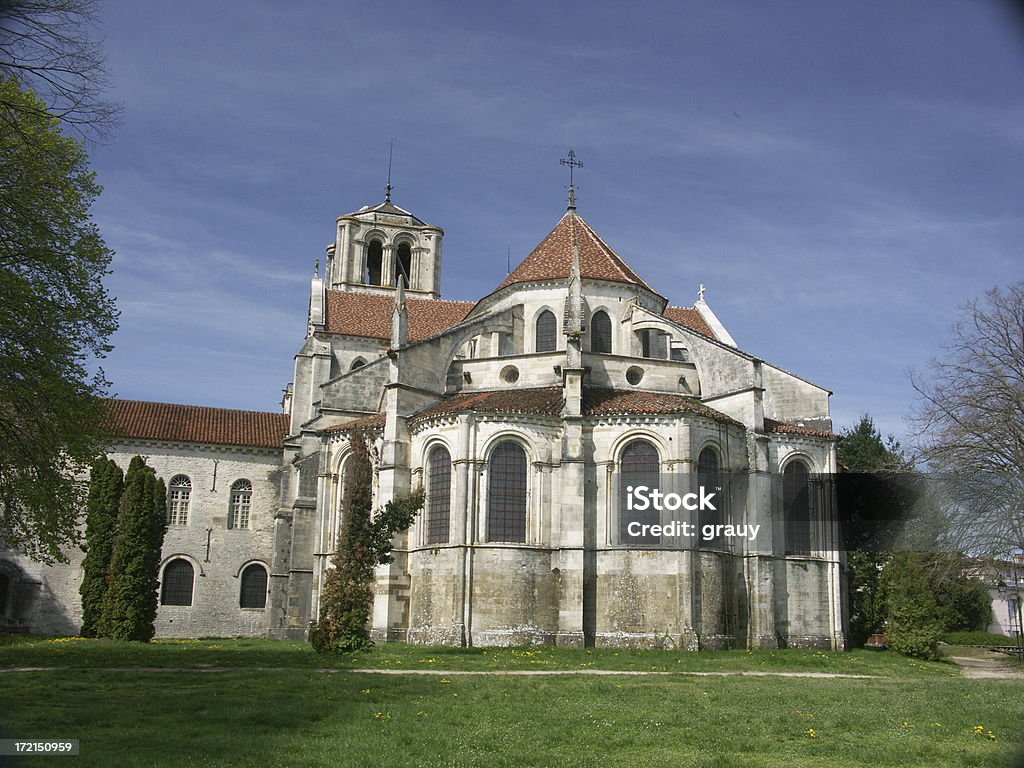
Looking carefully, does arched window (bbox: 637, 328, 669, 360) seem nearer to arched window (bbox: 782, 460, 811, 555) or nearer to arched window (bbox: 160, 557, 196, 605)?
arched window (bbox: 782, 460, 811, 555)

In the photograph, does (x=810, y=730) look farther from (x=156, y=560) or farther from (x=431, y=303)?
(x=431, y=303)

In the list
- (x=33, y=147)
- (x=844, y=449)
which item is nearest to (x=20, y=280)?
(x=33, y=147)

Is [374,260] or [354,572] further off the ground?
[374,260]

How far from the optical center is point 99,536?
35.1m

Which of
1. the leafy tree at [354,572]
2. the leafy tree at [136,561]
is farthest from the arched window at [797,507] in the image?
the leafy tree at [136,561]

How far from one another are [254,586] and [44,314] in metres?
26.6

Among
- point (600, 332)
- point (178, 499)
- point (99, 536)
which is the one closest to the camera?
point (99, 536)

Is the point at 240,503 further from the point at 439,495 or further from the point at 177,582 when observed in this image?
the point at 439,495

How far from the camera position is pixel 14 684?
16844mm

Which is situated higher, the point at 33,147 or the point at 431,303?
the point at 431,303

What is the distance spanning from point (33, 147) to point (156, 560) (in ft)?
64.3

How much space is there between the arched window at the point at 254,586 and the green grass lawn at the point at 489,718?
21.6 metres

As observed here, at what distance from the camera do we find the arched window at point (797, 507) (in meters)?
33.3

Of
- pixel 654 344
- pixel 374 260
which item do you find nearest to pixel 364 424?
pixel 654 344
